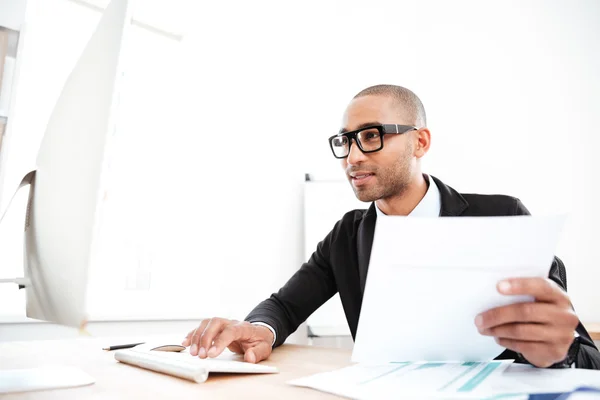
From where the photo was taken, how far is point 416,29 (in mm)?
2840

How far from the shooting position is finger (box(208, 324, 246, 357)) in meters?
0.81

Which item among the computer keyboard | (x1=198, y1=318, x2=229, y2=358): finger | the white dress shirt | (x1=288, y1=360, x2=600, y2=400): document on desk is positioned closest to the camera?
(x1=288, y1=360, x2=600, y2=400): document on desk

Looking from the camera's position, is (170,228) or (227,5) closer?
(170,228)

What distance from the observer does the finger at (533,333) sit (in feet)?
1.92

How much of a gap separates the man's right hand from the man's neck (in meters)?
0.69

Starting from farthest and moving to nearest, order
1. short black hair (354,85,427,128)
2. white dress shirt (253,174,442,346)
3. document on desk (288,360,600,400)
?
short black hair (354,85,427,128) → white dress shirt (253,174,442,346) → document on desk (288,360,600,400)

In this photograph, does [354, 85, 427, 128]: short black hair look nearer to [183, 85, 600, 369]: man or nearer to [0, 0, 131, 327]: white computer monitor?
[183, 85, 600, 369]: man

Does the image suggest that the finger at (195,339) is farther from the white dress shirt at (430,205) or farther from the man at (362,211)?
the white dress shirt at (430,205)

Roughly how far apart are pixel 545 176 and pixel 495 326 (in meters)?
2.31

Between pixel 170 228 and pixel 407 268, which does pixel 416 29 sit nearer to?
pixel 170 228

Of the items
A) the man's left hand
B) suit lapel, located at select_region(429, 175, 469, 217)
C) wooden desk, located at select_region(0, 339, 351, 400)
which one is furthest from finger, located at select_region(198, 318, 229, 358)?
suit lapel, located at select_region(429, 175, 469, 217)

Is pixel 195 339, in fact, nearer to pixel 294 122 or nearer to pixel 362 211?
pixel 362 211

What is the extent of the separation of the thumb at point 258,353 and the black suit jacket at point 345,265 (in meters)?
0.21

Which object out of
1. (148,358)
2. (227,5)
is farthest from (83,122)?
(227,5)
